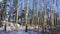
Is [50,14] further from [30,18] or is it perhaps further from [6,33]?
[6,33]

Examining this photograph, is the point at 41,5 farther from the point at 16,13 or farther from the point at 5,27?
the point at 5,27

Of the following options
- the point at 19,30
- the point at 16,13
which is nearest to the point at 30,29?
the point at 19,30

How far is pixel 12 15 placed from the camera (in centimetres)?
209

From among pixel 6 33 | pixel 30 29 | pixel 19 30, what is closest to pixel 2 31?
pixel 6 33

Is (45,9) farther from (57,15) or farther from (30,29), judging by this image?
(30,29)

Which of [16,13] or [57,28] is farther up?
[16,13]

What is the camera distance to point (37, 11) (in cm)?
211

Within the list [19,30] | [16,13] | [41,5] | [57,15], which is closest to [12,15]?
[16,13]

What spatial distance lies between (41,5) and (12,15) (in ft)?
1.24

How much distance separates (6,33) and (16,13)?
272 mm

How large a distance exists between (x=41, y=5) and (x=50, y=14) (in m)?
0.16

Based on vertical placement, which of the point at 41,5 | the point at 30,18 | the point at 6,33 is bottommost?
the point at 6,33

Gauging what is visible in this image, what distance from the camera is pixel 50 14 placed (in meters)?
2.11

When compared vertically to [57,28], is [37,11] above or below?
above
